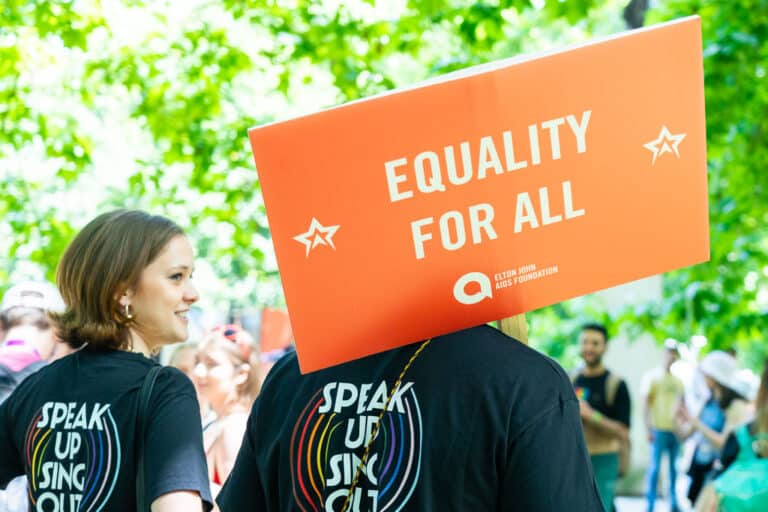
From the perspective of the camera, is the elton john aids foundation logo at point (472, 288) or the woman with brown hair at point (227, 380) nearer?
the elton john aids foundation logo at point (472, 288)

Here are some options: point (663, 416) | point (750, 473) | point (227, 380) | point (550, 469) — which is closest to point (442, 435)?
point (550, 469)

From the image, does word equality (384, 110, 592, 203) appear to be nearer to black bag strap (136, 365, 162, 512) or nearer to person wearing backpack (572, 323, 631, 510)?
black bag strap (136, 365, 162, 512)

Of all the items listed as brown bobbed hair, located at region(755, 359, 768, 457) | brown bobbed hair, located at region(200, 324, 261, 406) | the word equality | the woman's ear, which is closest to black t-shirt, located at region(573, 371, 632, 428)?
brown bobbed hair, located at region(755, 359, 768, 457)

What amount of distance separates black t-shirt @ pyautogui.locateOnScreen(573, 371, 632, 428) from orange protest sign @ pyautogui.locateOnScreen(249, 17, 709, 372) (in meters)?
5.82

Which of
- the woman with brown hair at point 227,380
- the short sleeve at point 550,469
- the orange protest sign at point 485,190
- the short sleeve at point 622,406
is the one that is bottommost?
the short sleeve at point 622,406

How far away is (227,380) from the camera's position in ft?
16.1

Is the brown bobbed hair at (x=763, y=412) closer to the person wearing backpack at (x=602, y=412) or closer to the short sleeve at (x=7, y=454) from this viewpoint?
the person wearing backpack at (x=602, y=412)

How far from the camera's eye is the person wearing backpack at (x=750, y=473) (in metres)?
5.16

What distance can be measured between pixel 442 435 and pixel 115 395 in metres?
1.04

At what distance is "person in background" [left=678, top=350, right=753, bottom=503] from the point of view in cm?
780

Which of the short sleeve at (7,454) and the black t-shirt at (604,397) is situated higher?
the short sleeve at (7,454)

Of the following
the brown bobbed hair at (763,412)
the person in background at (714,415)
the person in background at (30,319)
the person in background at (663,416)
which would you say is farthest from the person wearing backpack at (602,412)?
the person in background at (30,319)

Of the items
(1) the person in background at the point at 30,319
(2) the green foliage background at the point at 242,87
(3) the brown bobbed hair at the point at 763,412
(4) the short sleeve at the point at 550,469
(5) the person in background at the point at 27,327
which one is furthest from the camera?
(2) the green foliage background at the point at 242,87

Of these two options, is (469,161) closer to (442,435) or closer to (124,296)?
(442,435)
